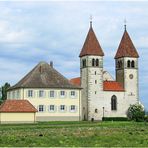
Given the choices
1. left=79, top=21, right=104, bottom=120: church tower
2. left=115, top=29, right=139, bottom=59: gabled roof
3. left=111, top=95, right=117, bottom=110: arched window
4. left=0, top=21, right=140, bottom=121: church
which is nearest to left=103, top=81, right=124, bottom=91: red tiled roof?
left=0, top=21, right=140, bottom=121: church

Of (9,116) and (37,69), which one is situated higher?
(37,69)

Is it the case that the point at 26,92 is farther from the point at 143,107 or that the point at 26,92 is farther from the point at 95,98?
the point at 143,107

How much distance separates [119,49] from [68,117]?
2006cm

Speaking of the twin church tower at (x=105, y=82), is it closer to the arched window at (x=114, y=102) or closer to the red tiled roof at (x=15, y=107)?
the arched window at (x=114, y=102)

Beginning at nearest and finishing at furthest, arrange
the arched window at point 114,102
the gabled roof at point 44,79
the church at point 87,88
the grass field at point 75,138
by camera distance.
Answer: the grass field at point 75,138 → the gabled roof at point 44,79 → the church at point 87,88 → the arched window at point 114,102

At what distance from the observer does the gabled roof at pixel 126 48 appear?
92062 mm

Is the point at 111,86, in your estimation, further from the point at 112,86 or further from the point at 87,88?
the point at 87,88

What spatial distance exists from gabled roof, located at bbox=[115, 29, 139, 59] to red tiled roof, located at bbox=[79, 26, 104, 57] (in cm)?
570

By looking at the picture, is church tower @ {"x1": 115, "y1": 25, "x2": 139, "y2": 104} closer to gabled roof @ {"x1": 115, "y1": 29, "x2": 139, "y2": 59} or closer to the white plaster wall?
gabled roof @ {"x1": 115, "y1": 29, "x2": 139, "y2": 59}

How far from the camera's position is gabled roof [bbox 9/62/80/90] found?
7904cm

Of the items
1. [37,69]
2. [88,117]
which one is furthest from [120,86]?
[37,69]

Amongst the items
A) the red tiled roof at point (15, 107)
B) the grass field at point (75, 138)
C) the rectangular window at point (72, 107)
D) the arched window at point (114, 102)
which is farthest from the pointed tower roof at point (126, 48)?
the grass field at point (75, 138)

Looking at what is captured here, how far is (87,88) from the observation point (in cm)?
8600

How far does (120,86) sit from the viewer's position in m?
90.2
